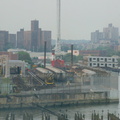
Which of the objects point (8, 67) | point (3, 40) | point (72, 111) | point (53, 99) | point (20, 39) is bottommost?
point (72, 111)

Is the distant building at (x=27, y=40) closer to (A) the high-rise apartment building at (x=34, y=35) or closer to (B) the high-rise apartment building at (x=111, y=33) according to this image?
(A) the high-rise apartment building at (x=34, y=35)

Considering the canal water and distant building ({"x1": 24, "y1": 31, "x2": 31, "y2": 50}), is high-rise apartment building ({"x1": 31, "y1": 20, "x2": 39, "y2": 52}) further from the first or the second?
the canal water

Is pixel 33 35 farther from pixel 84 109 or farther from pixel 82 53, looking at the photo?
pixel 84 109

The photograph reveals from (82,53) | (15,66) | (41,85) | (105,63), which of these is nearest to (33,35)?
(82,53)

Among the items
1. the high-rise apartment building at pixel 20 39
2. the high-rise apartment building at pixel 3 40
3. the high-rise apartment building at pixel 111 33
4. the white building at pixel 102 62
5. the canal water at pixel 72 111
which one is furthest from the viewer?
the high-rise apartment building at pixel 111 33

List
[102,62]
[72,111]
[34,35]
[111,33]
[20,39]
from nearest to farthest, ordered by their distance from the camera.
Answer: [72,111]
[102,62]
[34,35]
[20,39]
[111,33]

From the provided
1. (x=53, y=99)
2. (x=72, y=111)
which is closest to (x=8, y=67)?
(x=53, y=99)

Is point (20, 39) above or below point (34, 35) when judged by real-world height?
below

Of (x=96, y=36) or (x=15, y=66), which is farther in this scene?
(x=96, y=36)

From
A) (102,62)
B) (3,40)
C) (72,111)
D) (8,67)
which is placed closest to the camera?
(72,111)

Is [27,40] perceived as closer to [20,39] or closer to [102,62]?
[20,39]

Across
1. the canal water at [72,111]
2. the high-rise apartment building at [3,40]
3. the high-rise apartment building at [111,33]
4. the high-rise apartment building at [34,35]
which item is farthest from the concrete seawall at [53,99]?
the high-rise apartment building at [111,33]

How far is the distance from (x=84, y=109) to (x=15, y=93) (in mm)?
1656

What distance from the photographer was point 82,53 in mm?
33625
